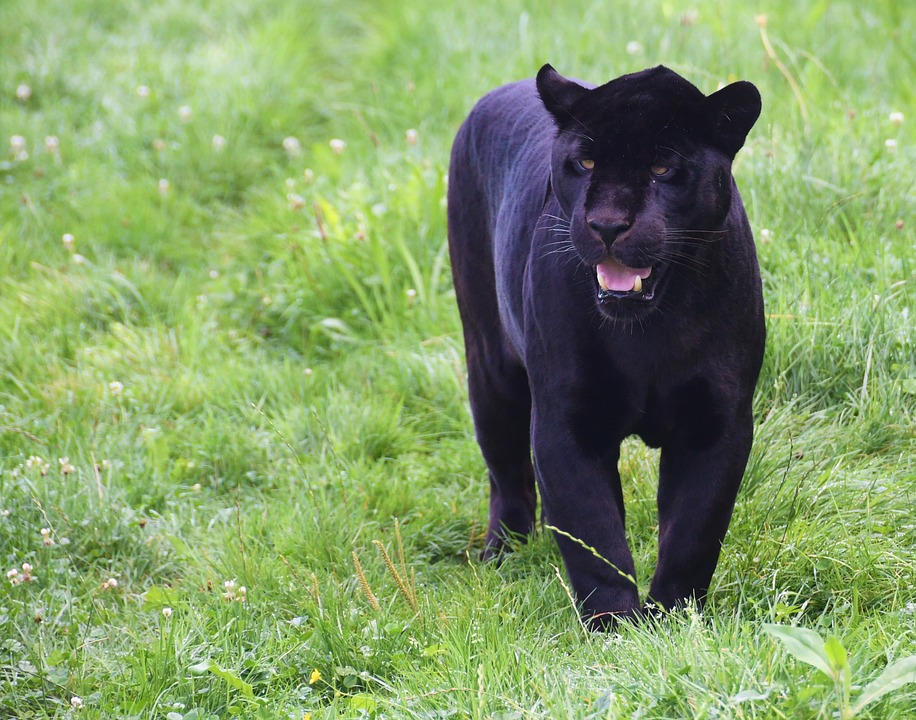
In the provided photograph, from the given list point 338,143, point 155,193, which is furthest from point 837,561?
point 155,193

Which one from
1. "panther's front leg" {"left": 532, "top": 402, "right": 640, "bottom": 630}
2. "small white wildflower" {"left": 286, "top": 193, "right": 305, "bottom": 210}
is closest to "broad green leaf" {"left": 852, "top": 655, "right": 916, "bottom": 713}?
"panther's front leg" {"left": 532, "top": 402, "right": 640, "bottom": 630}

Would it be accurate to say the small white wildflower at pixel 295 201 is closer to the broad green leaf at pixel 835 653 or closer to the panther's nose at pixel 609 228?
the panther's nose at pixel 609 228

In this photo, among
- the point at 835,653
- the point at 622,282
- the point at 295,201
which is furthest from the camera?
the point at 295,201

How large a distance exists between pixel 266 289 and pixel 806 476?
3.06 meters

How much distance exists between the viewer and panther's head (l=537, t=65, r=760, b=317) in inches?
105

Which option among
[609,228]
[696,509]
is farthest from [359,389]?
[609,228]

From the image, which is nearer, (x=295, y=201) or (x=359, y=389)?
(x=359, y=389)

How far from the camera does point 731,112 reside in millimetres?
2701

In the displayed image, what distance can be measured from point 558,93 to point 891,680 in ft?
5.00

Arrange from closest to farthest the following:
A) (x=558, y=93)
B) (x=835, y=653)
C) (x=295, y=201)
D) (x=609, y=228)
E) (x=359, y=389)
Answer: (x=835, y=653) → (x=609, y=228) → (x=558, y=93) → (x=359, y=389) → (x=295, y=201)

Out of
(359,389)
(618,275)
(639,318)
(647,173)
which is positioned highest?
(647,173)

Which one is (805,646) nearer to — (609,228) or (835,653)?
(835,653)

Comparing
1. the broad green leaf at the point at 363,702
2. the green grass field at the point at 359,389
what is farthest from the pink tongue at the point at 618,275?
the broad green leaf at the point at 363,702

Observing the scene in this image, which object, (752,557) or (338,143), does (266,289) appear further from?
(752,557)
